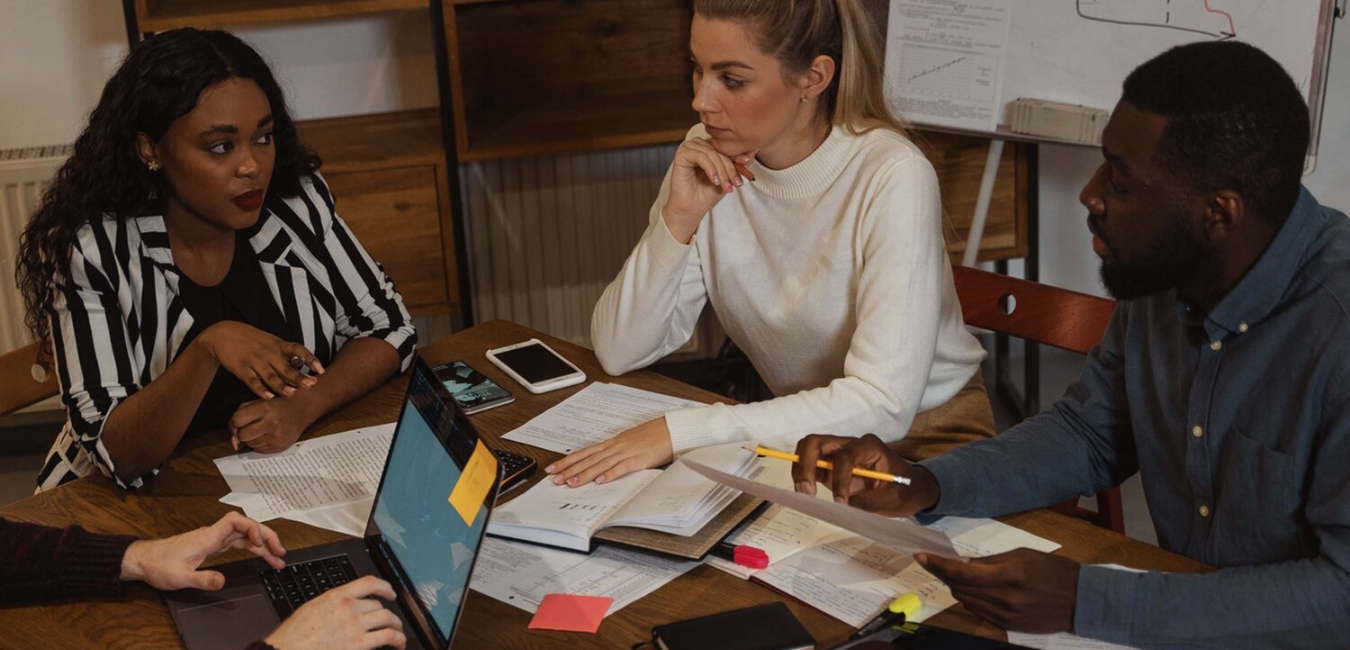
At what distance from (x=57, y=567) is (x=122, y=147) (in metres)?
0.67

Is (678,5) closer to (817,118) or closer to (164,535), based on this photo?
(817,118)

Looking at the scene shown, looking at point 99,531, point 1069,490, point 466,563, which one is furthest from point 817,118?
point 99,531

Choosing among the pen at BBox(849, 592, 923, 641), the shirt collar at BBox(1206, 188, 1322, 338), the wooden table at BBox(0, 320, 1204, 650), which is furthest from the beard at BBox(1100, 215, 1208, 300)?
the pen at BBox(849, 592, 923, 641)

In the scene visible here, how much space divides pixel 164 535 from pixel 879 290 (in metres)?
0.98

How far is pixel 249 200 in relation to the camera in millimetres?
1893

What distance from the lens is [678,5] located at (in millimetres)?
3375

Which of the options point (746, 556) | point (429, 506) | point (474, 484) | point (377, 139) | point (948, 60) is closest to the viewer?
point (474, 484)

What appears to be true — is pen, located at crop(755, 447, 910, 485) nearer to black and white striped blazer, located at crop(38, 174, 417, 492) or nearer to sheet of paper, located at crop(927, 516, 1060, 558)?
sheet of paper, located at crop(927, 516, 1060, 558)

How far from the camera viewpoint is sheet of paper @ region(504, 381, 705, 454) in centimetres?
178

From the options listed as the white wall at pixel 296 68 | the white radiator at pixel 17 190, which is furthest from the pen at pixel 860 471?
the white radiator at pixel 17 190

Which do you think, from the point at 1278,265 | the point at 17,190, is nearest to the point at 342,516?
the point at 1278,265

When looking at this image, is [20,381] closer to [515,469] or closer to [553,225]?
[515,469]

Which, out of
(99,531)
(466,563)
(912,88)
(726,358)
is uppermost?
(912,88)

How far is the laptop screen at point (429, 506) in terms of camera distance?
1.24 meters
